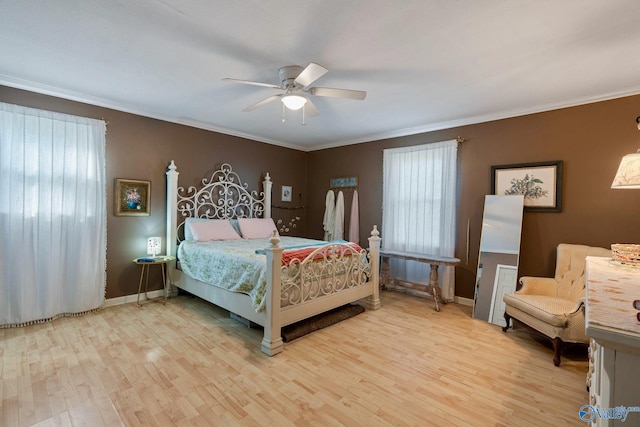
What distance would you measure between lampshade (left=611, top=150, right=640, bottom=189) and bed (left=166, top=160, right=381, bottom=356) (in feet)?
7.59

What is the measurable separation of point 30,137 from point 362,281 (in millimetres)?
4104

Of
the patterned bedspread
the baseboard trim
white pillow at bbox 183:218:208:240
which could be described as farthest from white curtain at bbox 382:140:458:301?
white pillow at bbox 183:218:208:240

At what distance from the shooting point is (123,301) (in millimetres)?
3746

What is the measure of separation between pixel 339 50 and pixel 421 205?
2.81 meters

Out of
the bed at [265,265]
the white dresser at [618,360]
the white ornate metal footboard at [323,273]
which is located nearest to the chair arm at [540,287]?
the bed at [265,265]

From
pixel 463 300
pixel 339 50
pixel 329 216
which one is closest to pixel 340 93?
pixel 339 50

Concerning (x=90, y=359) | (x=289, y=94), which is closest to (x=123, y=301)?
(x=90, y=359)

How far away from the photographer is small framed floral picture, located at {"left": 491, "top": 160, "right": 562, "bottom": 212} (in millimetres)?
3305

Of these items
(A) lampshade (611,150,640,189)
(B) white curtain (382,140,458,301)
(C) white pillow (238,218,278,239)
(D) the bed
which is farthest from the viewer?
(C) white pillow (238,218,278,239)

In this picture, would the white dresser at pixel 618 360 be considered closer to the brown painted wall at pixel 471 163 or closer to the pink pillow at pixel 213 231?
the brown painted wall at pixel 471 163

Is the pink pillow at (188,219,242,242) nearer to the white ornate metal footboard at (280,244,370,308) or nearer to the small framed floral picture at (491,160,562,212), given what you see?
the white ornate metal footboard at (280,244,370,308)

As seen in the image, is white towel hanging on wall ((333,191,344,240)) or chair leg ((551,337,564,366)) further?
white towel hanging on wall ((333,191,344,240))

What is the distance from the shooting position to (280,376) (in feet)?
7.20

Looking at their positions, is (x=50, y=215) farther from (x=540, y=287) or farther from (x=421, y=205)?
(x=540, y=287)
